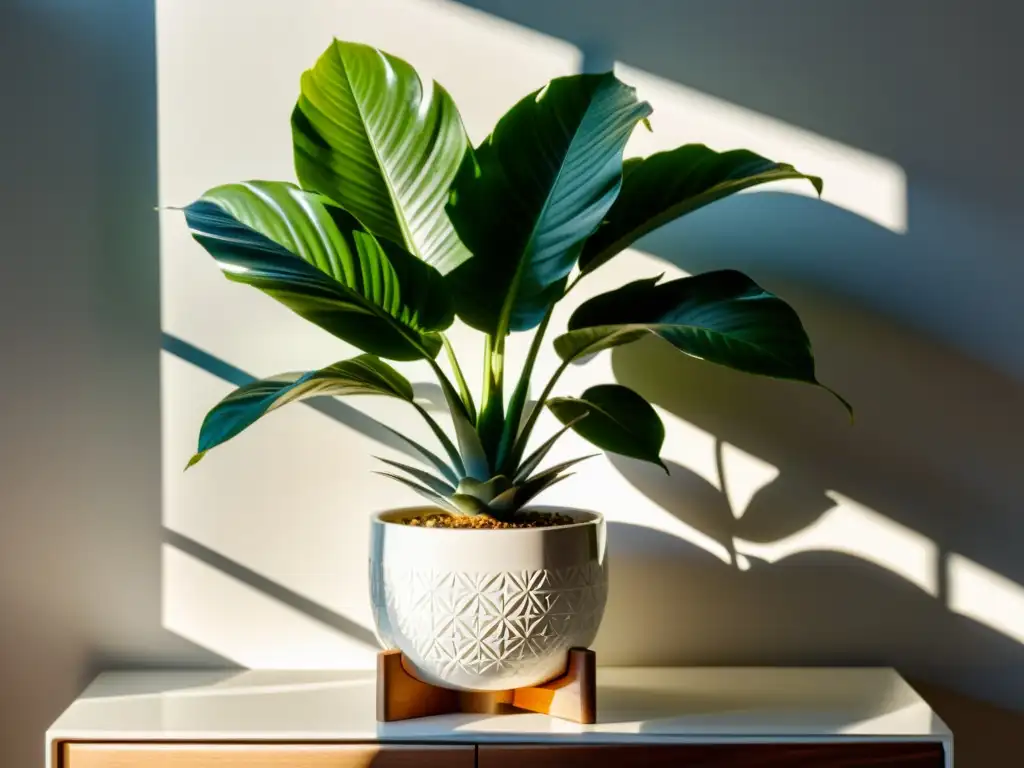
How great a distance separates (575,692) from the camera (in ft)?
4.68

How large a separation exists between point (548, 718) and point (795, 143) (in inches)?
39.2

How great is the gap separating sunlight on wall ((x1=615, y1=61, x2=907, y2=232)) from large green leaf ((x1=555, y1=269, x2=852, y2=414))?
35cm

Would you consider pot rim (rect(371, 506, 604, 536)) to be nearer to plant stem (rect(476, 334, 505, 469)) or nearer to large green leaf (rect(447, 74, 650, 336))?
plant stem (rect(476, 334, 505, 469))

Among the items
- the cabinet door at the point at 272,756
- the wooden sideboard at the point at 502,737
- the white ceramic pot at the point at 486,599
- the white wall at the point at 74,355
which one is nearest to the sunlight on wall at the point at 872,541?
the wooden sideboard at the point at 502,737

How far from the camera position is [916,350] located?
1.76 meters

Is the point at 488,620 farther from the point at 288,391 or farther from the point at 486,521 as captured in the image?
the point at 288,391

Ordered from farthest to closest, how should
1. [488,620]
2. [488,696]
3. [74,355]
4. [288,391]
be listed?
[74,355]
[488,696]
[488,620]
[288,391]

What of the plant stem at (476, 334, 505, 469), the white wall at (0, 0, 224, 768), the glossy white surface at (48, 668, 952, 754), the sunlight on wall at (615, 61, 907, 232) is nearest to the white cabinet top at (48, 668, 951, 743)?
the glossy white surface at (48, 668, 952, 754)

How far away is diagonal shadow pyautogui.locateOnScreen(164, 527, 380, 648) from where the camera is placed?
1.73 meters

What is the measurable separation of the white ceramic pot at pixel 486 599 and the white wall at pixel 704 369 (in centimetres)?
32

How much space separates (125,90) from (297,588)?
0.85 metres

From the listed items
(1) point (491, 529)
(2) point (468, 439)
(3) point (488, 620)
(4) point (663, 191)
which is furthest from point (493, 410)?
(4) point (663, 191)

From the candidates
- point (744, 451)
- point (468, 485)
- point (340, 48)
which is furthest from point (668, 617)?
point (340, 48)

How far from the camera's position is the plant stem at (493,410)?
1.47 metres
